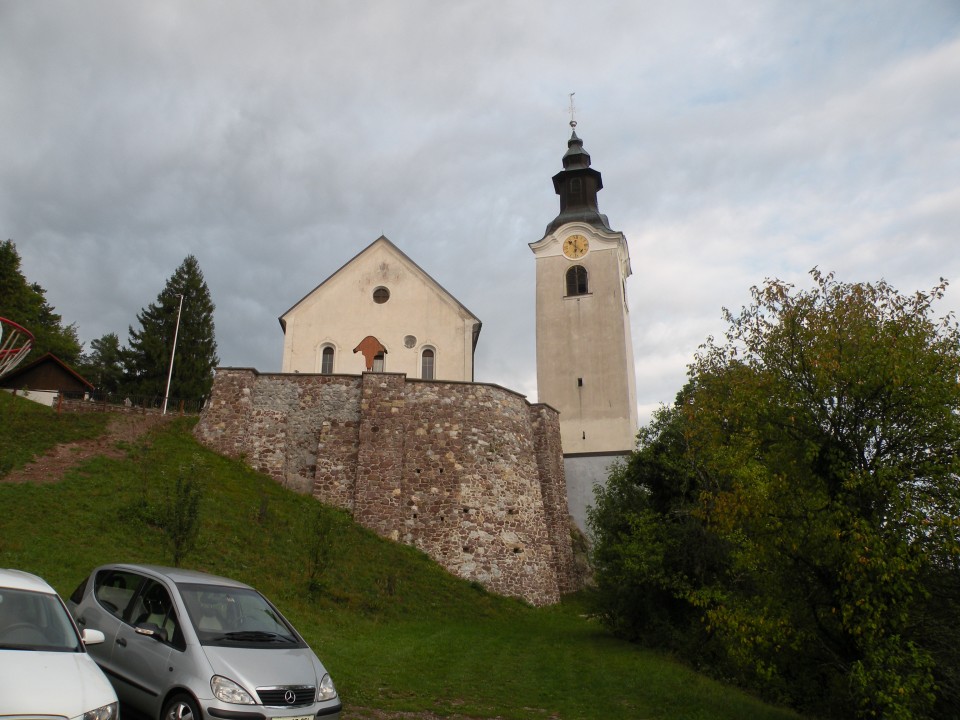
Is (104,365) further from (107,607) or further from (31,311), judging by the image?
→ (107,607)

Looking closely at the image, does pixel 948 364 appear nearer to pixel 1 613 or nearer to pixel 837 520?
pixel 837 520

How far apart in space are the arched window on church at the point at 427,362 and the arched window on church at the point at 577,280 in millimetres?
12203

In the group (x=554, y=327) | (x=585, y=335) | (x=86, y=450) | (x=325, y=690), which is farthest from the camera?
(x=554, y=327)

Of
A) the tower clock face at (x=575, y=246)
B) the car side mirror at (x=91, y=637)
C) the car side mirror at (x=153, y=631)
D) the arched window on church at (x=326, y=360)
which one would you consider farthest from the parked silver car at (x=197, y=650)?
the tower clock face at (x=575, y=246)

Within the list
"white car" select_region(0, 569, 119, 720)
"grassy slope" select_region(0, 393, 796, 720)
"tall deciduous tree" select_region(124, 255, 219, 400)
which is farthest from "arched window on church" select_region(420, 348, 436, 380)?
"white car" select_region(0, 569, 119, 720)

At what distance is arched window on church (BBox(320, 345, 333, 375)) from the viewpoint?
107 ft

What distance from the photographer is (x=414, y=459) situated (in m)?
24.8

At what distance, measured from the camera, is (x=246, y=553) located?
60.2ft

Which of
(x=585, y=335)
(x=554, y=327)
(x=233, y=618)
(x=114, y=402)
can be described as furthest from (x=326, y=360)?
(x=233, y=618)

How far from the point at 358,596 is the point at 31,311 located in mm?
38751

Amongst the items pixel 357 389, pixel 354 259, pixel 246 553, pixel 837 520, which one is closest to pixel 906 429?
pixel 837 520

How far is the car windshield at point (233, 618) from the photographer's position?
7.32m

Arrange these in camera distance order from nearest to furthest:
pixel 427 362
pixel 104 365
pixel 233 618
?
1. pixel 233 618
2. pixel 427 362
3. pixel 104 365

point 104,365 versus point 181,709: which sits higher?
point 104,365
